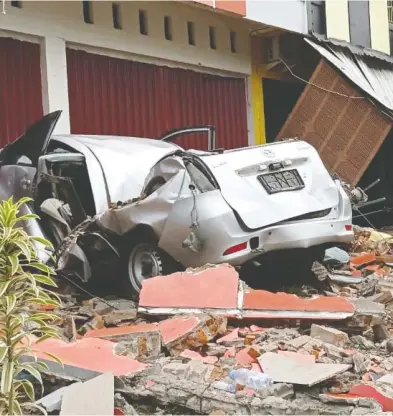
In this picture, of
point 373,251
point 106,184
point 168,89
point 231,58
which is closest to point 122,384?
point 106,184

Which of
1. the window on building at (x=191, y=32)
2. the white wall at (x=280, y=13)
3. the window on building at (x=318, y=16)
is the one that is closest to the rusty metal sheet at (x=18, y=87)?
the window on building at (x=191, y=32)

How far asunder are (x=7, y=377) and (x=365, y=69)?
41.1 feet

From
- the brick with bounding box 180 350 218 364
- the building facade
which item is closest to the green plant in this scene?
the brick with bounding box 180 350 218 364

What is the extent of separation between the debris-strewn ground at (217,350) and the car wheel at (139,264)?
0.25 m

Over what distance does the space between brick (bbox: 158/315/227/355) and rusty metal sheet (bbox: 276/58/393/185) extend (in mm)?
8241

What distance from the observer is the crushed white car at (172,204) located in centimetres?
719

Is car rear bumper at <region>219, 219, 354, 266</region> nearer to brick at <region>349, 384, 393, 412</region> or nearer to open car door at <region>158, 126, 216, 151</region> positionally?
open car door at <region>158, 126, 216, 151</region>

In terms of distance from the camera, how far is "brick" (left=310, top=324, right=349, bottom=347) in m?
5.79

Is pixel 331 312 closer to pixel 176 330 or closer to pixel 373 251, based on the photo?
pixel 176 330

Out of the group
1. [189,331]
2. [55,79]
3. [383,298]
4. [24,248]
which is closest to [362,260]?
[383,298]

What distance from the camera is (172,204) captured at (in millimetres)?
7324

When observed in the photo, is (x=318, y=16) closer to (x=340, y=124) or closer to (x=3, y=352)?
(x=340, y=124)

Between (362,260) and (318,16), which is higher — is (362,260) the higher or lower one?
the lower one

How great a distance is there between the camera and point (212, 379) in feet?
15.8
